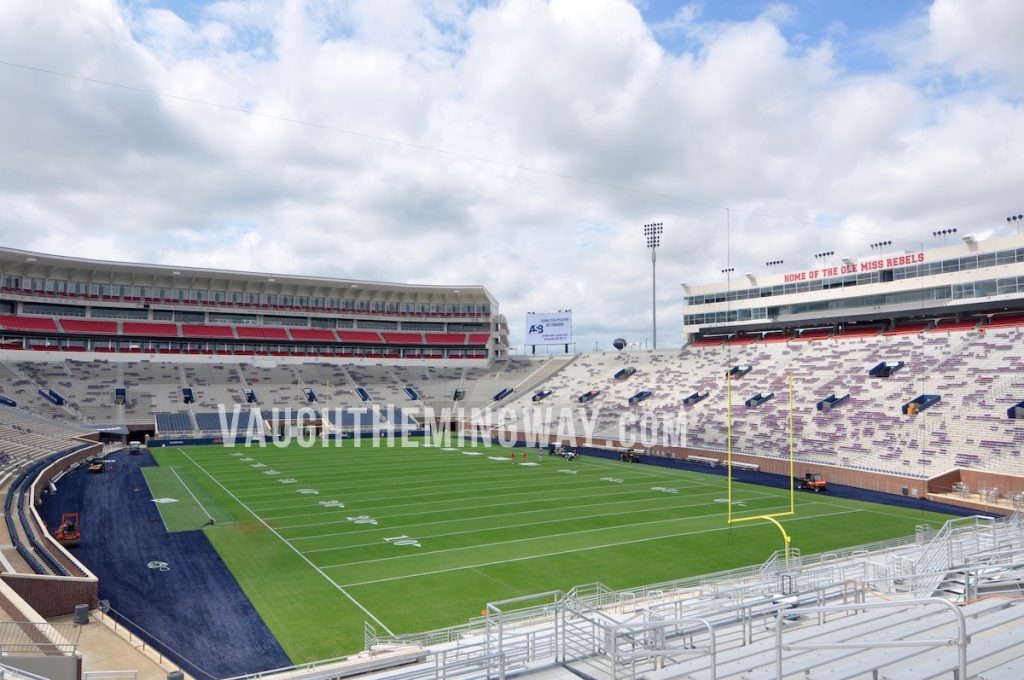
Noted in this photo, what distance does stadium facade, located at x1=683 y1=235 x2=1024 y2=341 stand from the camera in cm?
4041

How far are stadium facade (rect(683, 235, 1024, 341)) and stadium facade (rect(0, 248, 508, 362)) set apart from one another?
89.5 ft

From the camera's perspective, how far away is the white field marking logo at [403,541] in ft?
65.2

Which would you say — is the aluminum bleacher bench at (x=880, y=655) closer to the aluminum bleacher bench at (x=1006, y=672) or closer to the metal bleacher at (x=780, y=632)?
the metal bleacher at (x=780, y=632)

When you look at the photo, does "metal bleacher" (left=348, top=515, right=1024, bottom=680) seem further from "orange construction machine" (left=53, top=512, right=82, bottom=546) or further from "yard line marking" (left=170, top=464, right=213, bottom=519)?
"yard line marking" (left=170, top=464, right=213, bottom=519)

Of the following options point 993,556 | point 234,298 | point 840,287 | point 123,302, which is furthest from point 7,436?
point 840,287

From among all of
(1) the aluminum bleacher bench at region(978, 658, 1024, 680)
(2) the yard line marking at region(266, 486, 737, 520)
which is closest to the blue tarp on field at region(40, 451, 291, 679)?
(2) the yard line marking at region(266, 486, 737, 520)

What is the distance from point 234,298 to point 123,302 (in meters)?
9.74

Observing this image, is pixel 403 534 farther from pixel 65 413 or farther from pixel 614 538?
pixel 65 413

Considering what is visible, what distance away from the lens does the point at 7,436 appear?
112 ft

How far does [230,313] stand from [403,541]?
175 feet

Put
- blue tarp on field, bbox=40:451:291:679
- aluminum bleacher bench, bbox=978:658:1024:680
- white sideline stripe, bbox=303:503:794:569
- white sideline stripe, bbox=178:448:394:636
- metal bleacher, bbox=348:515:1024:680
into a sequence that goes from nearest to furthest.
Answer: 1. aluminum bleacher bench, bbox=978:658:1024:680
2. metal bleacher, bbox=348:515:1024:680
3. blue tarp on field, bbox=40:451:291:679
4. white sideline stripe, bbox=178:448:394:636
5. white sideline stripe, bbox=303:503:794:569

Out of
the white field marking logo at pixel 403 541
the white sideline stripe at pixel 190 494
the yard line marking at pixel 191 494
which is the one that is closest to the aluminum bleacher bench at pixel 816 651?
the white field marking logo at pixel 403 541

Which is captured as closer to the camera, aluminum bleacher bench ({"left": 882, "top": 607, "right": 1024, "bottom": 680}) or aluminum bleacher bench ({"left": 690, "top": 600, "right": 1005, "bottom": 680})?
aluminum bleacher bench ({"left": 882, "top": 607, "right": 1024, "bottom": 680})

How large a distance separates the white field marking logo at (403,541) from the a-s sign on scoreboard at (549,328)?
5154 cm
